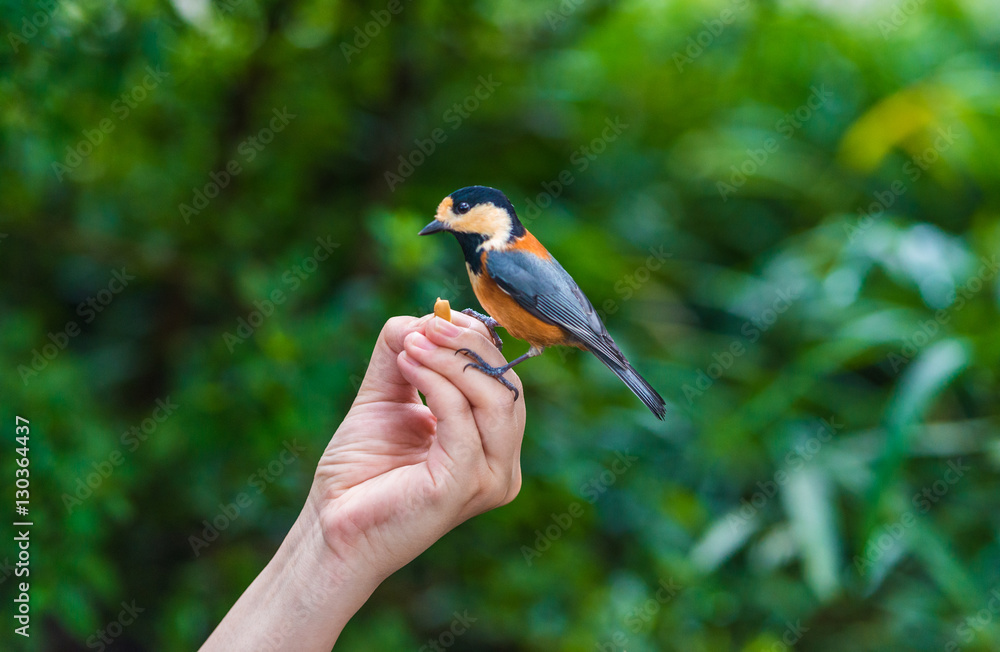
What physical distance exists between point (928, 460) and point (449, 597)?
2063 mm

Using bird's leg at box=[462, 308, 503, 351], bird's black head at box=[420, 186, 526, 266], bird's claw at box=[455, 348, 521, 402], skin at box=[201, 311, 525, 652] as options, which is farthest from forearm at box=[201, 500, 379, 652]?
bird's black head at box=[420, 186, 526, 266]

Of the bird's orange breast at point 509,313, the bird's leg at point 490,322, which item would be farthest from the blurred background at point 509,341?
the bird's orange breast at point 509,313

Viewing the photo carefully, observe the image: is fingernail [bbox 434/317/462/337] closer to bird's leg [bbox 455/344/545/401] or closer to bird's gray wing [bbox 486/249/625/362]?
bird's leg [bbox 455/344/545/401]

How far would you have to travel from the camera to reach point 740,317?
3604 mm

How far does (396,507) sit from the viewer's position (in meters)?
1.48

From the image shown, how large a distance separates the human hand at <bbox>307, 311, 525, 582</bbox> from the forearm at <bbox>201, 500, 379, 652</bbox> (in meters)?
0.03

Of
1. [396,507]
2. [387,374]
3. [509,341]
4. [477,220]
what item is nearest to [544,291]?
[477,220]

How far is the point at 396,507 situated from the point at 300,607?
252mm

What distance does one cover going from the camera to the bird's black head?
64.8 inches

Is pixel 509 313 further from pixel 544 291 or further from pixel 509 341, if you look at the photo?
pixel 509 341

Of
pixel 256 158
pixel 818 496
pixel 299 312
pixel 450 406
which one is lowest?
pixel 818 496

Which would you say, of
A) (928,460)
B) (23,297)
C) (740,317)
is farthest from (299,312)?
(928,460)

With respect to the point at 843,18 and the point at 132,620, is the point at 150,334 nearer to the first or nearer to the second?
the point at 132,620

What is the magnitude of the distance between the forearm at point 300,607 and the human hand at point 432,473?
0.03 meters
